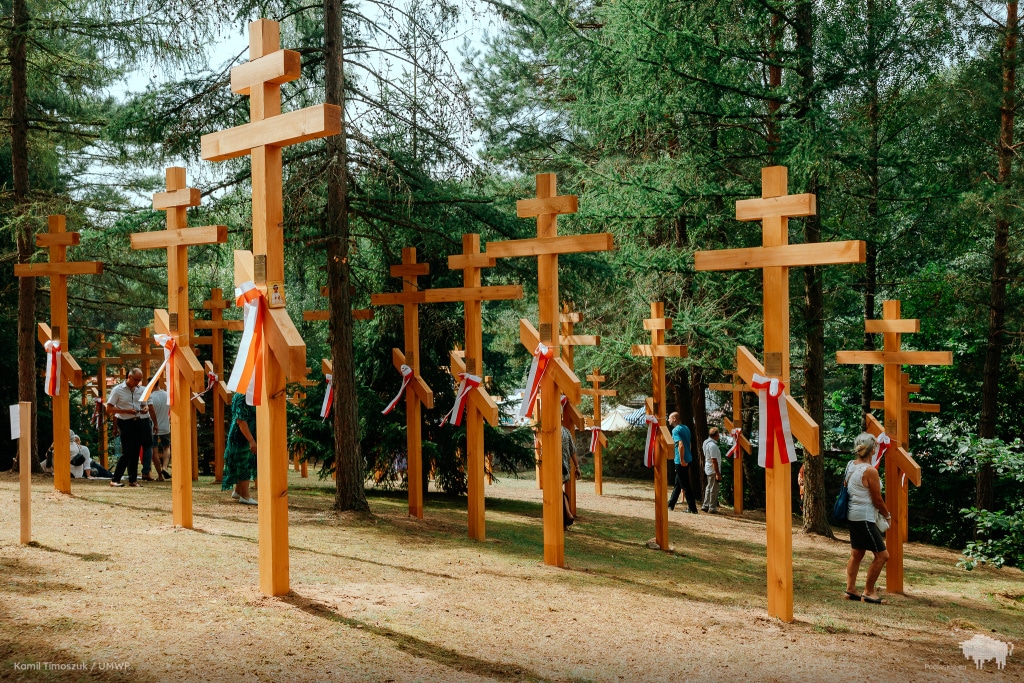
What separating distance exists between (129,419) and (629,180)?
26.7 feet

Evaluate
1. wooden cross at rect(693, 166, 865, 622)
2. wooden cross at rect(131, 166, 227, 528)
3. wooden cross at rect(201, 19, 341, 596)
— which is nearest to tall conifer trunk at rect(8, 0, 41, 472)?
wooden cross at rect(131, 166, 227, 528)

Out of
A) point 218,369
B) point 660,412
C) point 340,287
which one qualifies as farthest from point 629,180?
point 218,369

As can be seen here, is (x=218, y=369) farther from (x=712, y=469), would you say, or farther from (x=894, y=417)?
(x=894, y=417)

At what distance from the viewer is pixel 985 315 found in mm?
15367

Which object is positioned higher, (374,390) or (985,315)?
(985,315)

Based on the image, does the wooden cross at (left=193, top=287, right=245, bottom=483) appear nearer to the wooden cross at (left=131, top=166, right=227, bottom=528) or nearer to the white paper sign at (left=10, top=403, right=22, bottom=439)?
the wooden cross at (left=131, top=166, right=227, bottom=528)

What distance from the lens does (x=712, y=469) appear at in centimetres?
1697

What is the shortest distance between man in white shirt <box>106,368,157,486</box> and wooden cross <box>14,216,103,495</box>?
1.51 metres

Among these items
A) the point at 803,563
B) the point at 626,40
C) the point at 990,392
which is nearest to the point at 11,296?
the point at 626,40

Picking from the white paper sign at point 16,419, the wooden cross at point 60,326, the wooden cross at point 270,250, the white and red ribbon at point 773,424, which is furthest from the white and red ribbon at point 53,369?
the white and red ribbon at point 773,424

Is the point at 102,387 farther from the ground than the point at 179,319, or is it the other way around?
the point at 179,319

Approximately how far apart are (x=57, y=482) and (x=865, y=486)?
8.53 m

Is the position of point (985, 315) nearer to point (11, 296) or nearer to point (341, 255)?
point (341, 255)

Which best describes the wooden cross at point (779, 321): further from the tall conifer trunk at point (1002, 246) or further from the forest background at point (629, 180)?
the tall conifer trunk at point (1002, 246)
